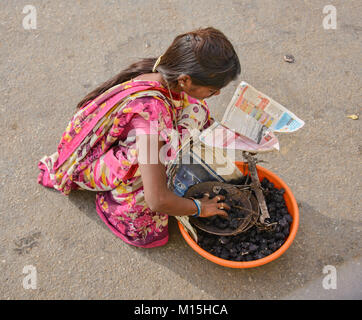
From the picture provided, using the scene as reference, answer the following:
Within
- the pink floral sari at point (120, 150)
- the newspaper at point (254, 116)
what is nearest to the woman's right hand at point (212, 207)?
the pink floral sari at point (120, 150)

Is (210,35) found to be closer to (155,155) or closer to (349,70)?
(155,155)

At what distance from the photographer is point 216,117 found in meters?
2.78

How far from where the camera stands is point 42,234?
2252 mm

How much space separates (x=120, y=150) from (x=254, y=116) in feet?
2.36

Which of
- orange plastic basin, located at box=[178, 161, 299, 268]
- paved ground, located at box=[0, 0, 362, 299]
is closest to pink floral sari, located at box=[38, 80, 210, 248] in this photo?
paved ground, located at box=[0, 0, 362, 299]

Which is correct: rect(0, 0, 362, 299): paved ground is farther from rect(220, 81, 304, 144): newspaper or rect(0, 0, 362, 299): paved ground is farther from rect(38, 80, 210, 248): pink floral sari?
rect(220, 81, 304, 144): newspaper

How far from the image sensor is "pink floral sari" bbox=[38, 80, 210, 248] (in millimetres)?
1785

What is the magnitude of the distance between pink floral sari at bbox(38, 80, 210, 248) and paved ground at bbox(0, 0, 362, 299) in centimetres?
13

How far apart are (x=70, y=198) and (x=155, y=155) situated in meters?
0.89

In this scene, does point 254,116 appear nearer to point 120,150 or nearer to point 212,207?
point 212,207

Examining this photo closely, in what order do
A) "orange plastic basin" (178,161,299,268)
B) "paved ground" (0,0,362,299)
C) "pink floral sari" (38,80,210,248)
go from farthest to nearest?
"paved ground" (0,0,362,299)
"orange plastic basin" (178,161,299,268)
"pink floral sari" (38,80,210,248)

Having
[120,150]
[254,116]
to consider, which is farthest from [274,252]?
[120,150]

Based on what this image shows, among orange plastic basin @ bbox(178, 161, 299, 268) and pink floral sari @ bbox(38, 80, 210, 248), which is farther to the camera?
orange plastic basin @ bbox(178, 161, 299, 268)

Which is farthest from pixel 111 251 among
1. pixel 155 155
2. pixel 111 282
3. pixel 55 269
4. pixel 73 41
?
pixel 73 41
